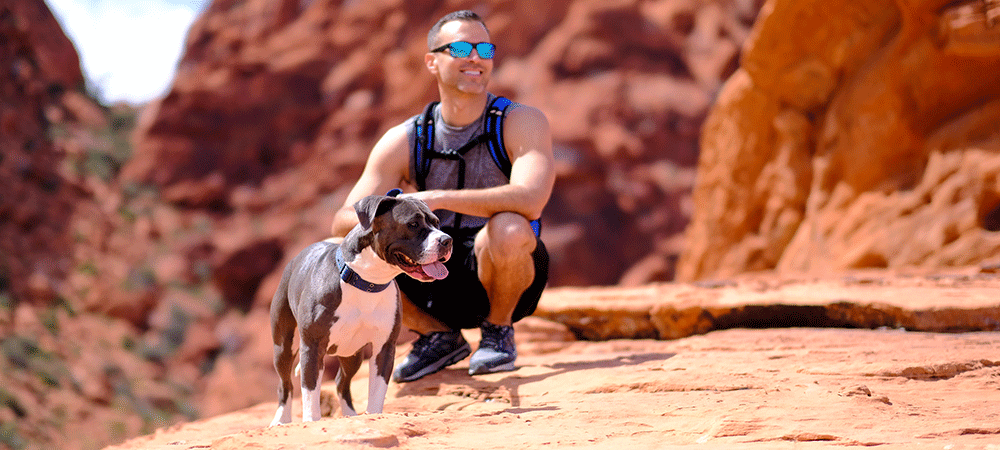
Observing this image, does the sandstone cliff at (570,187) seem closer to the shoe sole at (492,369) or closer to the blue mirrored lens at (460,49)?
the shoe sole at (492,369)

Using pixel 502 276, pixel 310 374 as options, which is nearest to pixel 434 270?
pixel 310 374

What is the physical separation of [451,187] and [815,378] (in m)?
2.04

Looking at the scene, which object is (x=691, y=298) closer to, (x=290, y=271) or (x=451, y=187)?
(x=451, y=187)

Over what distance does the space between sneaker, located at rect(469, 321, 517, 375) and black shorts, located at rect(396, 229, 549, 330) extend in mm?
84

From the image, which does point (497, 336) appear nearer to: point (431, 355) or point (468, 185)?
point (431, 355)

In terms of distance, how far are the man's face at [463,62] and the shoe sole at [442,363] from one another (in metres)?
1.48

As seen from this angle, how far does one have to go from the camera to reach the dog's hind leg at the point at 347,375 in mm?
3271

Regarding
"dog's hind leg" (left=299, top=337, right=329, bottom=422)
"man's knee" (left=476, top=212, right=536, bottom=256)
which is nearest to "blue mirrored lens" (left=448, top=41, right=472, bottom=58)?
"man's knee" (left=476, top=212, right=536, bottom=256)

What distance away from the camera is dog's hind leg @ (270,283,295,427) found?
3.28 meters

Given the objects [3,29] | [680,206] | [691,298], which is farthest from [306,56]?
[691,298]

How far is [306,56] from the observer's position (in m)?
21.2

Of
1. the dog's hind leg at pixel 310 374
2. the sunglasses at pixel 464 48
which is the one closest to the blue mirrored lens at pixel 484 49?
the sunglasses at pixel 464 48

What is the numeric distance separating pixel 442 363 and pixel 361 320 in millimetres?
1340

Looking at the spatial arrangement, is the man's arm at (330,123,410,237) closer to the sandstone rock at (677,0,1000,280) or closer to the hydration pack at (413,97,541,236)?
the hydration pack at (413,97,541,236)
